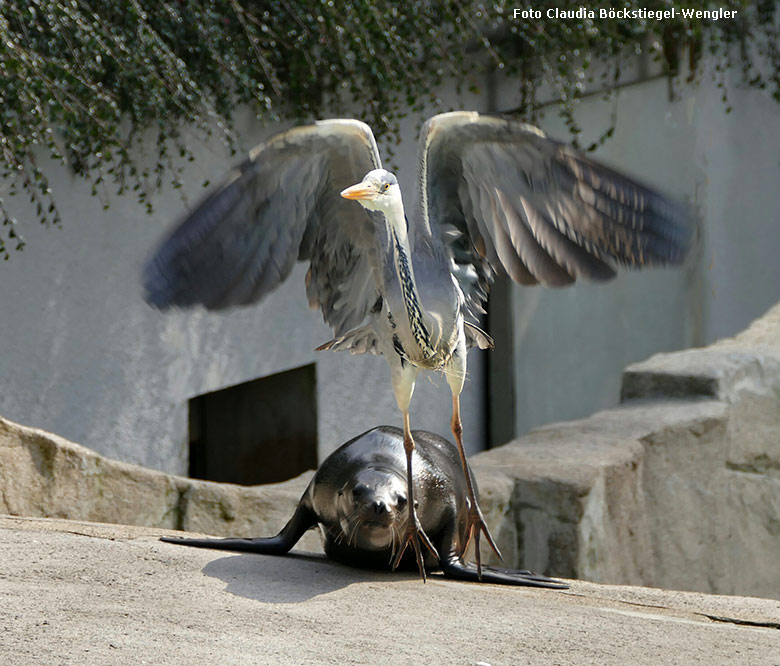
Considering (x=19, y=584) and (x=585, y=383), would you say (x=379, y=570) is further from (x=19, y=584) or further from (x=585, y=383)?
(x=585, y=383)

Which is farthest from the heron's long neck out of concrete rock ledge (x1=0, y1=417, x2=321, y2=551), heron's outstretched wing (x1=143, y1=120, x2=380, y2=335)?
concrete rock ledge (x1=0, y1=417, x2=321, y2=551)

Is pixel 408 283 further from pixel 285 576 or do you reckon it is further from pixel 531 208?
pixel 285 576

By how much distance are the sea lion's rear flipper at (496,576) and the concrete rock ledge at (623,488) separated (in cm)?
86

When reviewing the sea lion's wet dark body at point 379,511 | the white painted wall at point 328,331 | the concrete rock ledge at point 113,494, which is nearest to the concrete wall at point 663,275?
the white painted wall at point 328,331

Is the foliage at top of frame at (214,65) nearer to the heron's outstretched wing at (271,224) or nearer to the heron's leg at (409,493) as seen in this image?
the heron's outstretched wing at (271,224)

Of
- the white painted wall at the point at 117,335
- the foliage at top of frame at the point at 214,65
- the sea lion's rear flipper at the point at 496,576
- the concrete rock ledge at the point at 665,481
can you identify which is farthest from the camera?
the white painted wall at the point at 117,335

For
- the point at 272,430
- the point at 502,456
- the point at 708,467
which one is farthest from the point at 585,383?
the point at 502,456

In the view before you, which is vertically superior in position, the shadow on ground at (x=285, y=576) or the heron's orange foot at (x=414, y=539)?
the heron's orange foot at (x=414, y=539)

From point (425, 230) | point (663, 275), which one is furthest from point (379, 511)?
point (663, 275)

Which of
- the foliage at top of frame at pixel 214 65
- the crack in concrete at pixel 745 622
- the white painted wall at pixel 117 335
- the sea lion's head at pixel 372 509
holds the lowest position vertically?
the crack in concrete at pixel 745 622

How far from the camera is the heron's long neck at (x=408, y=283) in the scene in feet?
9.93

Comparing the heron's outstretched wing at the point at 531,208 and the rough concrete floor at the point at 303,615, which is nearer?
the rough concrete floor at the point at 303,615

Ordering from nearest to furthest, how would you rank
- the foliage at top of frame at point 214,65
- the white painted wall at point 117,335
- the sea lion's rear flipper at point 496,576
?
the sea lion's rear flipper at point 496,576 → the foliage at top of frame at point 214,65 → the white painted wall at point 117,335

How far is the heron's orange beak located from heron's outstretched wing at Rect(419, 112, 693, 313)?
10.1 inches
